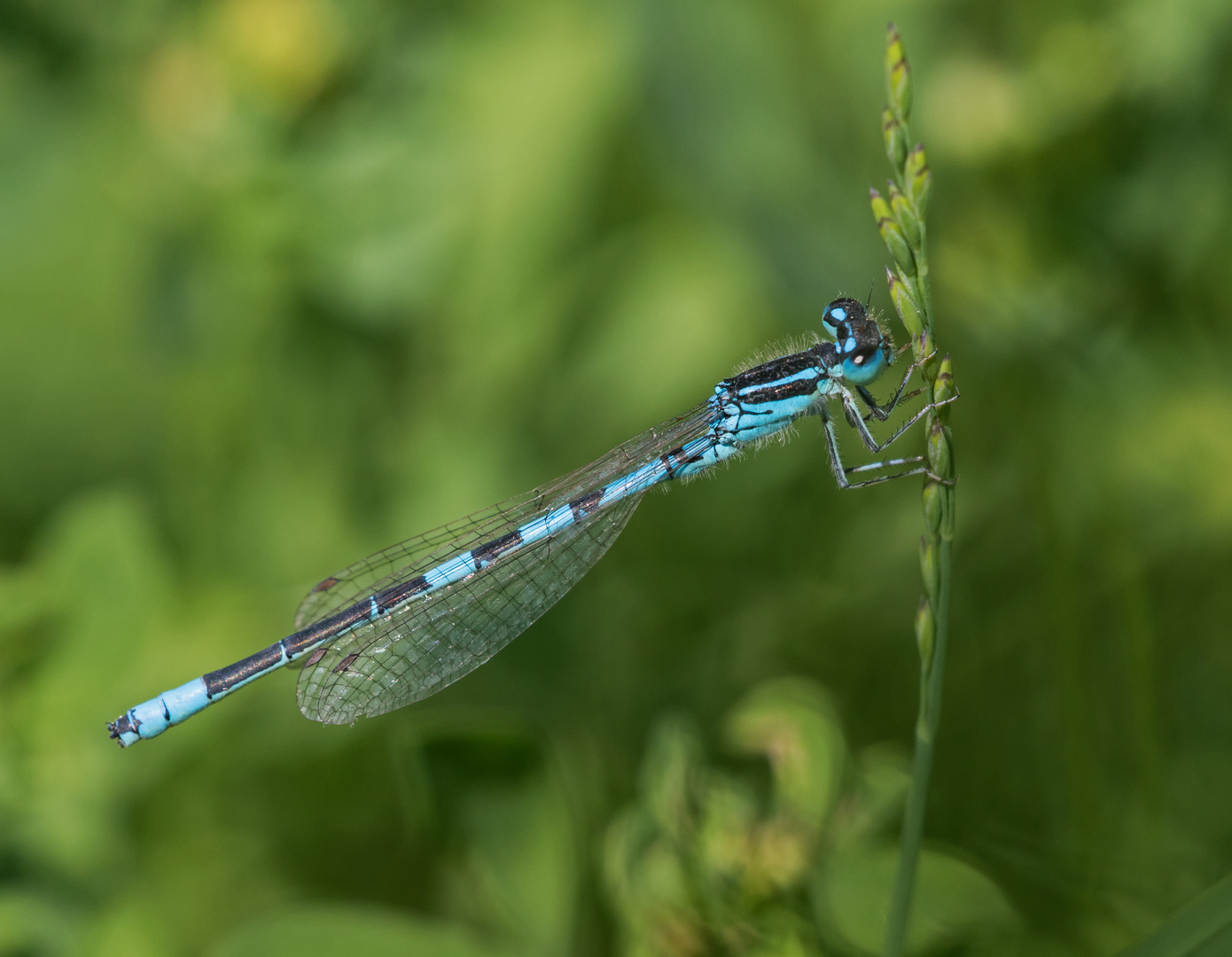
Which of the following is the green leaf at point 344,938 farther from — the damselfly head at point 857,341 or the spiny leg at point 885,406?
the damselfly head at point 857,341

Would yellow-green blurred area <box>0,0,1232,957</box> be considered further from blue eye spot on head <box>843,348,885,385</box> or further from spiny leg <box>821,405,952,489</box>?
blue eye spot on head <box>843,348,885,385</box>

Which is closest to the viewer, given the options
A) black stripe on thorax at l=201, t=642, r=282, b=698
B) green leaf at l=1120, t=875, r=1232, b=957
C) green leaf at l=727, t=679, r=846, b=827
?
green leaf at l=1120, t=875, r=1232, b=957

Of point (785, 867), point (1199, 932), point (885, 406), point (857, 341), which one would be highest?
point (857, 341)

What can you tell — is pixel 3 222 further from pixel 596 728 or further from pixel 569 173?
pixel 596 728

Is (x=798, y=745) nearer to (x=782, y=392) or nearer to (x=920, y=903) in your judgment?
(x=920, y=903)

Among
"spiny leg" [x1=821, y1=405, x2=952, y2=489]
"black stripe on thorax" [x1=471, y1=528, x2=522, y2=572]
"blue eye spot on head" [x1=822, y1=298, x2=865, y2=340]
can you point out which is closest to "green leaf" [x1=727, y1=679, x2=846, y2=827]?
"spiny leg" [x1=821, y1=405, x2=952, y2=489]

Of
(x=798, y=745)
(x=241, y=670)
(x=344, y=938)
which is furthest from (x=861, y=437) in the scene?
(x=241, y=670)

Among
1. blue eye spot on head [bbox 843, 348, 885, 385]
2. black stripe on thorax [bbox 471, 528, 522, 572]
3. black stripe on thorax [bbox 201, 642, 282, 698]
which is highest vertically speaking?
black stripe on thorax [bbox 471, 528, 522, 572]
